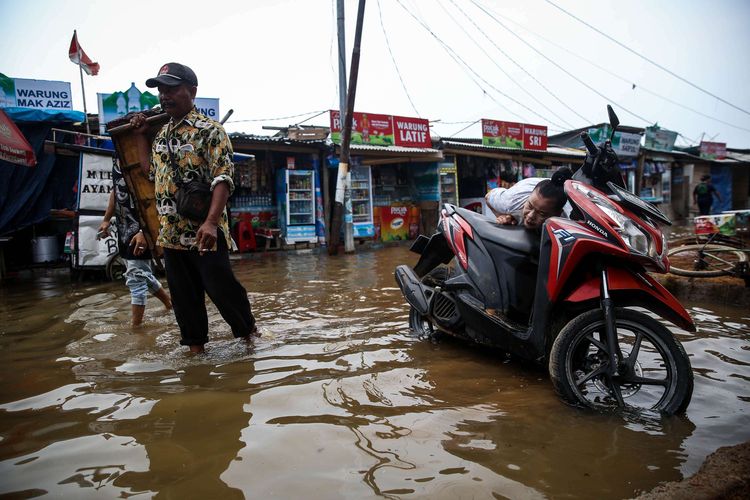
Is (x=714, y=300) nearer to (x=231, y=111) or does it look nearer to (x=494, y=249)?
(x=494, y=249)

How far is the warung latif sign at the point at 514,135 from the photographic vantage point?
15.2m

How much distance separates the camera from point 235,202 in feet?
39.4

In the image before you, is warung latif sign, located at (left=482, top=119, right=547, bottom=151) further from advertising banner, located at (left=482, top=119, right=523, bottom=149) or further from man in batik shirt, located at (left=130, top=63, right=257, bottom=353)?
man in batik shirt, located at (left=130, top=63, right=257, bottom=353)

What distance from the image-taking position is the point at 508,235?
2.77 meters

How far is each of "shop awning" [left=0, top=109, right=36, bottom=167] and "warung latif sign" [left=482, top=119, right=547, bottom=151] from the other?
12.1m

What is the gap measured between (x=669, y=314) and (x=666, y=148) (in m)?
23.3

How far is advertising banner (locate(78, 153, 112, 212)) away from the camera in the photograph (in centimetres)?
695

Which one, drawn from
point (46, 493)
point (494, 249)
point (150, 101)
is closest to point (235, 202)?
point (150, 101)

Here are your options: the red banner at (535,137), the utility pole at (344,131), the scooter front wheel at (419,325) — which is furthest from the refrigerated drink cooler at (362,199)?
the scooter front wheel at (419,325)

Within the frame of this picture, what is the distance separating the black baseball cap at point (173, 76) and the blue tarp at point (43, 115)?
24.0ft

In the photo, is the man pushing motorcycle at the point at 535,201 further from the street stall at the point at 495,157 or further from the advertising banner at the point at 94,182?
the street stall at the point at 495,157

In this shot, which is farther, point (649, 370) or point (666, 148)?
point (666, 148)

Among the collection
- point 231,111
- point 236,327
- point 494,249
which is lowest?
point 236,327

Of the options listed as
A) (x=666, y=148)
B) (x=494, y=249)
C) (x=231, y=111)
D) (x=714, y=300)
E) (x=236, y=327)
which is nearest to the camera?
(x=494, y=249)
